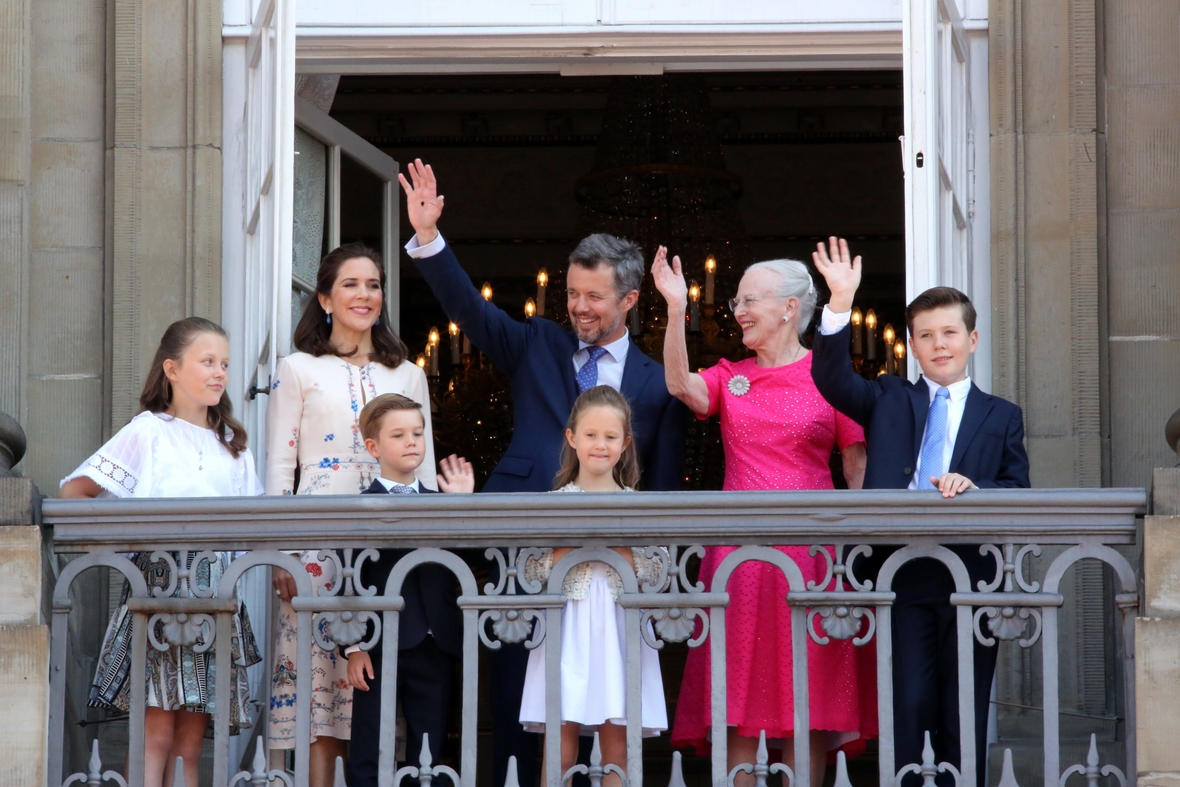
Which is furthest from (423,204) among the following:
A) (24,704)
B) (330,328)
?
(24,704)

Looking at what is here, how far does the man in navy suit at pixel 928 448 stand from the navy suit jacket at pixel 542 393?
592 millimetres

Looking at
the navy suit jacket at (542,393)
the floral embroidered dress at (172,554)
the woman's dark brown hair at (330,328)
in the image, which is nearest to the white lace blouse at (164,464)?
the floral embroidered dress at (172,554)

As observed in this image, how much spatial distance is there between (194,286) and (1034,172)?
2973mm

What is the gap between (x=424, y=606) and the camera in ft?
14.9

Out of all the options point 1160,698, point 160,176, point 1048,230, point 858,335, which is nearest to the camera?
point 1160,698

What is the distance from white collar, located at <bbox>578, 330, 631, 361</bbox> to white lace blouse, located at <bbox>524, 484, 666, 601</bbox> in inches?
26.2

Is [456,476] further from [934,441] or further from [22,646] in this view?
[934,441]

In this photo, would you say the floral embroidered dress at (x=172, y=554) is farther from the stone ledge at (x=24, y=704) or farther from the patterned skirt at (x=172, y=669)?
Result: the stone ledge at (x=24, y=704)

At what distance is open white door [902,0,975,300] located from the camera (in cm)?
504

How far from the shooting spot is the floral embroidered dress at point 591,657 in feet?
14.4

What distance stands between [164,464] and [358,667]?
0.83 metres

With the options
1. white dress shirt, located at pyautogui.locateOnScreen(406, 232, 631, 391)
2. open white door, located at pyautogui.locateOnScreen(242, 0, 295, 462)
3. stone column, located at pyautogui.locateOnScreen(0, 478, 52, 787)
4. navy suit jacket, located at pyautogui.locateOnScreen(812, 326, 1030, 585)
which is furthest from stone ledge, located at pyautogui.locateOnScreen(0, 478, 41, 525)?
navy suit jacket, located at pyautogui.locateOnScreen(812, 326, 1030, 585)

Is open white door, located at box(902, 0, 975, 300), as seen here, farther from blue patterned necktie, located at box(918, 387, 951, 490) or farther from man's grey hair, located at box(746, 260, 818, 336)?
blue patterned necktie, located at box(918, 387, 951, 490)

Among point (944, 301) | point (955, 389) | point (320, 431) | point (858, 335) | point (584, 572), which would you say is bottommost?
point (584, 572)
